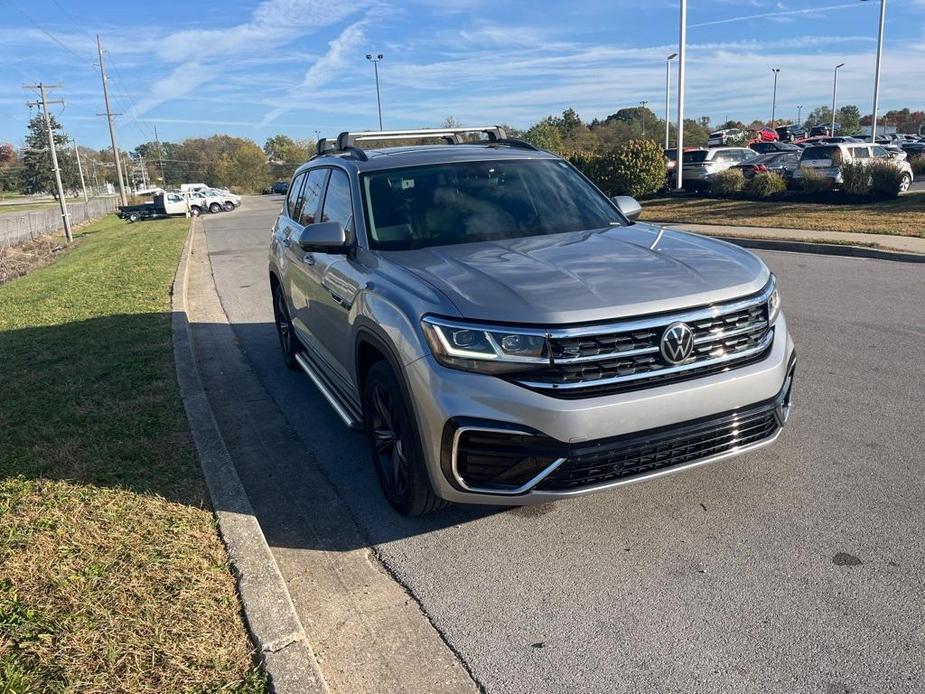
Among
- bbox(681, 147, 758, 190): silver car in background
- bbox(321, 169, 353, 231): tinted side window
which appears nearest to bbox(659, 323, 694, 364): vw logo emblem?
bbox(321, 169, 353, 231): tinted side window

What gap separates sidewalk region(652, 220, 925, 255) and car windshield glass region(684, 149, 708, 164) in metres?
10.6

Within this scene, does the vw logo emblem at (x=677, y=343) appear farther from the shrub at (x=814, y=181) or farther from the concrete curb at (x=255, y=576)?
the shrub at (x=814, y=181)

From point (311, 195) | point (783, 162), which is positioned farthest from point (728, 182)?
point (311, 195)

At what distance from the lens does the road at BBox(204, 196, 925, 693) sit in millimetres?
2711

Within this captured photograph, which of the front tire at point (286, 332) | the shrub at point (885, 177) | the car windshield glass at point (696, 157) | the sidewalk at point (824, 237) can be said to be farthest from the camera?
the car windshield glass at point (696, 157)

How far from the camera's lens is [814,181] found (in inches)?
833

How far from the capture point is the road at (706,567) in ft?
8.89

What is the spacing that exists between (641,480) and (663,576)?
0.43 meters

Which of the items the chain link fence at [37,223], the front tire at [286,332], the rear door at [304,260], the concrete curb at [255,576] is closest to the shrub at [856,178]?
the front tire at [286,332]

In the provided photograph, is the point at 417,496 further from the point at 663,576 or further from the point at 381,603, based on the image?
the point at 663,576

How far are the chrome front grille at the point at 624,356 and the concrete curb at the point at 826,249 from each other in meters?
10.1

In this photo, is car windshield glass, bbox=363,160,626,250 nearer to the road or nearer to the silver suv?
the silver suv

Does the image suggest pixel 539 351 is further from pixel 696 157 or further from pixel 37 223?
pixel 37 223

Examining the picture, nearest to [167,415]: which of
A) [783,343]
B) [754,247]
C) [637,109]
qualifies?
[783,343]
